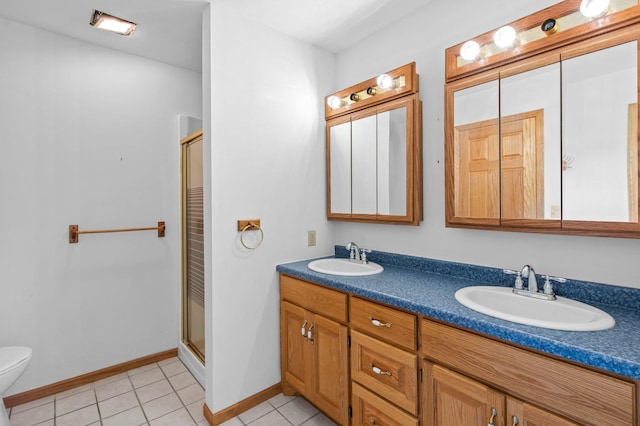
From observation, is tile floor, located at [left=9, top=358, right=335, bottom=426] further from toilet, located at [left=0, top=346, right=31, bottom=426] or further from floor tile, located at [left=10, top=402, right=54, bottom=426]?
toilet, located at [left=0, top=346, right=31, bottom=426]

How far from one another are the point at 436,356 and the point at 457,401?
0.53ft

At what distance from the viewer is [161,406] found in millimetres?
1950

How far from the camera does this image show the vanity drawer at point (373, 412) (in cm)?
136

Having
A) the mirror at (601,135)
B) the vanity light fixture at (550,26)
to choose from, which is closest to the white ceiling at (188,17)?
the vanity light fixture at (550,26)

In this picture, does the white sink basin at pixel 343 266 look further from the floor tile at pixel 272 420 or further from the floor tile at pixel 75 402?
the floor tile at pixel 75 402

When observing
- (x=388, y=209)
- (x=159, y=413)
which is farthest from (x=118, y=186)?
(x=388, y=209)

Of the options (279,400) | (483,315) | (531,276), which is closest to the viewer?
(483,315)

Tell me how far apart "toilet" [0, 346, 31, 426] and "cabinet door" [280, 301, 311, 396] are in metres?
1.40

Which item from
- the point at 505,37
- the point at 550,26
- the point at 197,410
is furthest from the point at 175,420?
the point at 550,26

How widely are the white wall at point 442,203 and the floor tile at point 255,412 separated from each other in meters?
1.22

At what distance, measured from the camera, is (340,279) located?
1.68 metres

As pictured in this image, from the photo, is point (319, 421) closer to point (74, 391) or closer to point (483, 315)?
point (483, 315)

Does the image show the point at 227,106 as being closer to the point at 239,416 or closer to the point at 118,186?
the point at 118,186

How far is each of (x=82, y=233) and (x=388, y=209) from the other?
212 cm
